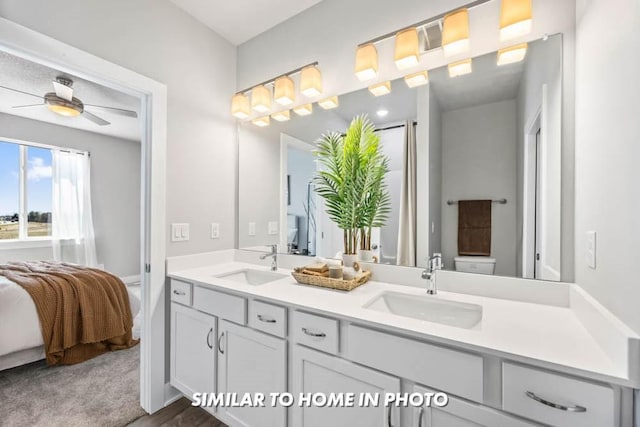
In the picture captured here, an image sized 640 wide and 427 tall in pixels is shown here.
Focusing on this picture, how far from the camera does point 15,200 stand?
4102 mm

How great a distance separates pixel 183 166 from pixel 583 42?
7.06 feet

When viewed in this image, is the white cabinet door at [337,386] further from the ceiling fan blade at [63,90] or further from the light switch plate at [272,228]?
the ceiling fan blade at [63,90]

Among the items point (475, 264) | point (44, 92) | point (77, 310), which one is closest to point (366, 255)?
point (475, 264)

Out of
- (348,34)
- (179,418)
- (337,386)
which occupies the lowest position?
(179,418)

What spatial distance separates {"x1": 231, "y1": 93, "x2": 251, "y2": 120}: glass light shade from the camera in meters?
2.22

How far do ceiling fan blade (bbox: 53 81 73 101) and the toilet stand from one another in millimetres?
3446

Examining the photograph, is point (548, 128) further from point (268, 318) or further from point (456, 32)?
point (268, 318)

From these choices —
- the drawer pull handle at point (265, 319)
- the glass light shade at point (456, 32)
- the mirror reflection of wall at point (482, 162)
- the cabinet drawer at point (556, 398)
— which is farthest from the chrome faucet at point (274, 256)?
the glass light shade at point (456, 32)

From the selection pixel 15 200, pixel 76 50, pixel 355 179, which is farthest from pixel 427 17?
pixel 15 200

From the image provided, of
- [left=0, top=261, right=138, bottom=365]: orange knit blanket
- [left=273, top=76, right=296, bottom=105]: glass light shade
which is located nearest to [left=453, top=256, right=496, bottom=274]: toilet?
[left=273, top=76, right=296, bottom=105]: glass light shade

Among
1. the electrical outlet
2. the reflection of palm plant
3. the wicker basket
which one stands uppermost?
the reflection of palm plant

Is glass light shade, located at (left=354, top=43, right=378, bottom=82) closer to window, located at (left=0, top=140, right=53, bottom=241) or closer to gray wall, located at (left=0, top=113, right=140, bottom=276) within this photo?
gray wall, located at (left=0, top=113, right=140, bottom=276)

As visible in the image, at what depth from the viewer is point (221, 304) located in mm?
1560

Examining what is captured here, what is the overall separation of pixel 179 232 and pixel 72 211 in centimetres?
371
